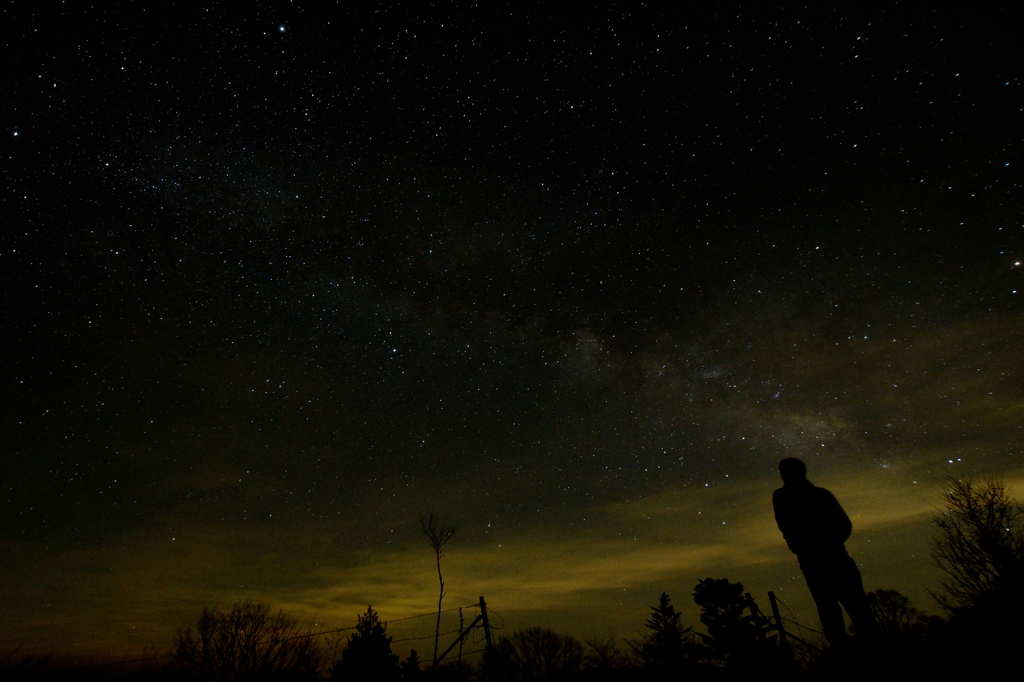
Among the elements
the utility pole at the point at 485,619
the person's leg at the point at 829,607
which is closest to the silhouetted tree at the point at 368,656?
the utility pole at the point at 485,619

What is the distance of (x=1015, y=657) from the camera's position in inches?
188

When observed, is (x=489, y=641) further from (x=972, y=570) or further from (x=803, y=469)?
(x=972, y=570)

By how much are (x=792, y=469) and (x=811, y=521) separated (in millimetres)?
362

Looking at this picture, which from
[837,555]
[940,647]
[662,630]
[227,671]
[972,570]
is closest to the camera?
[837,555]

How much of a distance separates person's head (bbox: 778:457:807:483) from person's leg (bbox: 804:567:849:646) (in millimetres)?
594

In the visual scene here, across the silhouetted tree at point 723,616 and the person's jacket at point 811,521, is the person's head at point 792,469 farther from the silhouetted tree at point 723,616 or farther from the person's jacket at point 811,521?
the silhouetted tree at point 723,616

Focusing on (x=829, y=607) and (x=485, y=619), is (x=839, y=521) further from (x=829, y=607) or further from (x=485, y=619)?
(x=485, y=619)

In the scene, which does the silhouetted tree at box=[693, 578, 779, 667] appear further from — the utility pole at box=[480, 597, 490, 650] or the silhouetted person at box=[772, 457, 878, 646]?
the silhouetted person at box=[772, 457, 878, 646]

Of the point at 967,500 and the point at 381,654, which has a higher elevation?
the point at 967,500

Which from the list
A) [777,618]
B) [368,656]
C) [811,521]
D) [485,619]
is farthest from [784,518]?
[368,656]

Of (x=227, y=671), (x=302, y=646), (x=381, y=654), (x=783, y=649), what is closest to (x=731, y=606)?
(x=783, y=649)

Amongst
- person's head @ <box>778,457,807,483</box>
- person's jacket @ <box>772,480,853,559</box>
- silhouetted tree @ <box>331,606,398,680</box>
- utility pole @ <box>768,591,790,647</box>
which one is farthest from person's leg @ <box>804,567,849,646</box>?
silhouetted tree @ <box>331,606,398,680</box>

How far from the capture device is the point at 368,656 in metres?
24.4

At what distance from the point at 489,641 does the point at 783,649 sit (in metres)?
9.51
